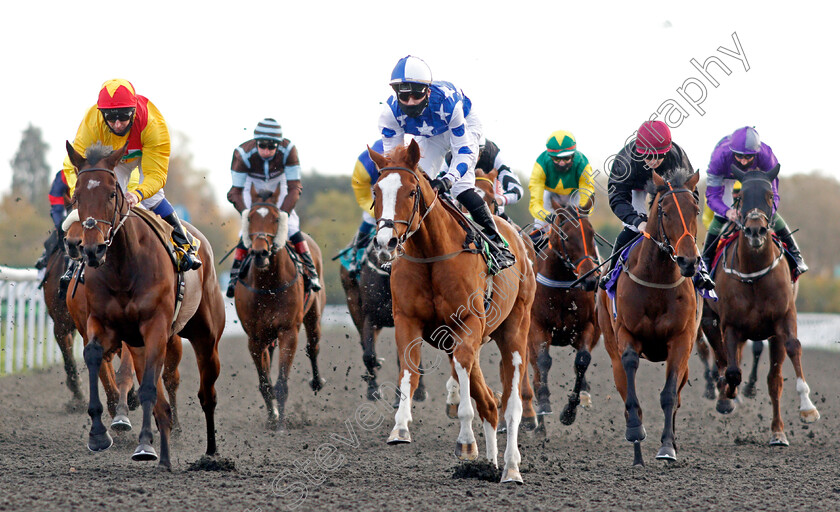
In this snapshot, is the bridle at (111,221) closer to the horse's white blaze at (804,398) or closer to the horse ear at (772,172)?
the horse ear at (772,172)

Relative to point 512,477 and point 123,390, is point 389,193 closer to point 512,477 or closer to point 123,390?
point 512,477

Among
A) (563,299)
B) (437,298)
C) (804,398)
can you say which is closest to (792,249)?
(804,398)

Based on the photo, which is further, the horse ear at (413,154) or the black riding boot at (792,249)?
the black riding boot at (792,249)

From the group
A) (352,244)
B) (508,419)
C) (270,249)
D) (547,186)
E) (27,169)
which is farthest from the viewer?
(27,169)

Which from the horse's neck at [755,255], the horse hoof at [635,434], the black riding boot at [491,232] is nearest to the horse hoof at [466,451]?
the black riding boot at [491,232]

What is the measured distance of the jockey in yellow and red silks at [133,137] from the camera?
19.4ft

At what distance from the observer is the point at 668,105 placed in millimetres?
7805

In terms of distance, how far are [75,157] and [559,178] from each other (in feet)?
16.7

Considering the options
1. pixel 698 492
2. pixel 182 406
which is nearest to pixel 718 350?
pixel 698 492

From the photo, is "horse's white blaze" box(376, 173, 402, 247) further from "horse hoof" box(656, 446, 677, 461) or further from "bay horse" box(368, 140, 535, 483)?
"horse hoof" box(656, 446, 677, 461)

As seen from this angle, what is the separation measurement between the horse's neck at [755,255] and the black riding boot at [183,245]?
4490 mm

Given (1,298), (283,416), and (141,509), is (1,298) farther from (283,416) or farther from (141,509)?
(141,509)

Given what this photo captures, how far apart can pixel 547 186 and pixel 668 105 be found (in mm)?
1797

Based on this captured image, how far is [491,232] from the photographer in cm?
634
